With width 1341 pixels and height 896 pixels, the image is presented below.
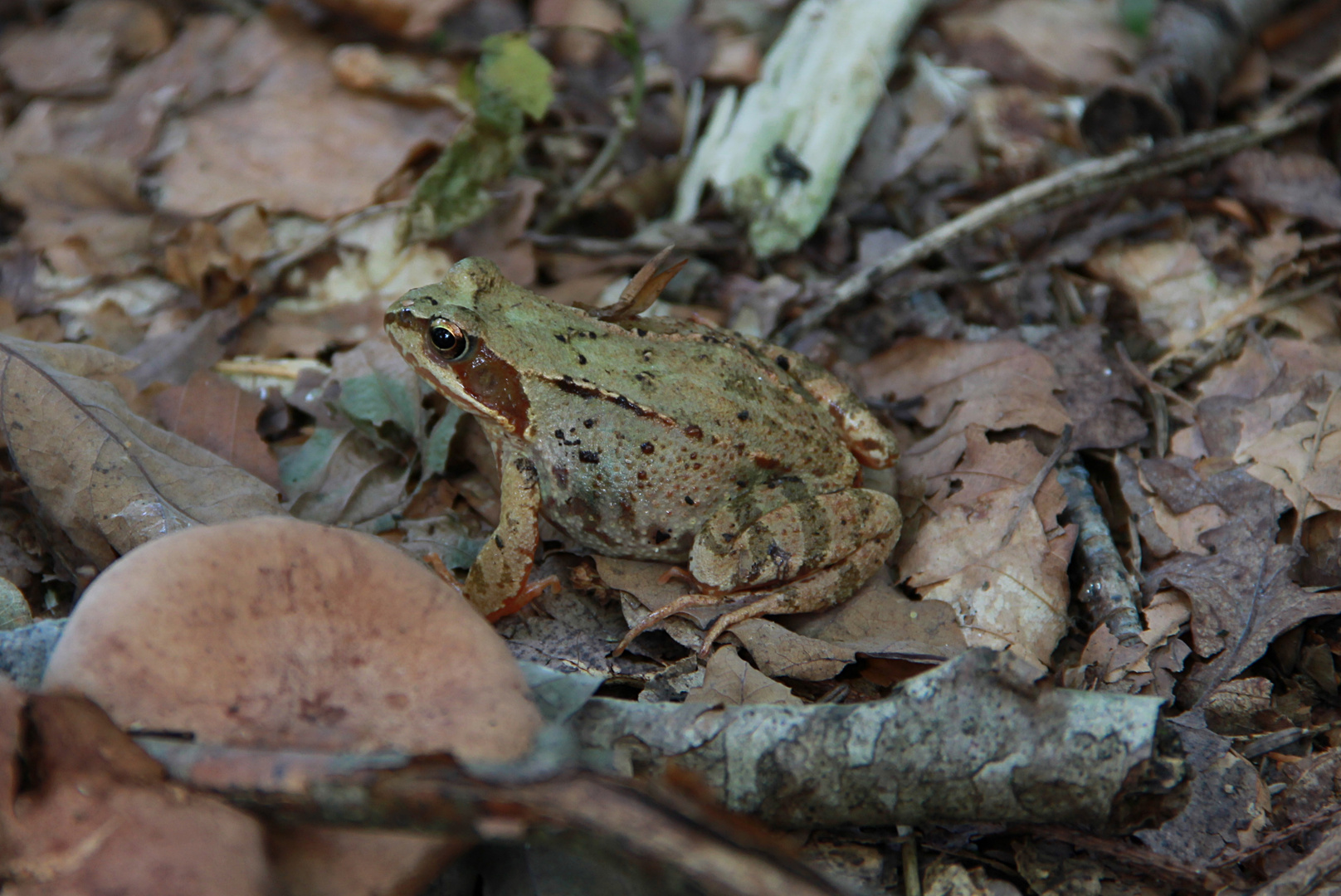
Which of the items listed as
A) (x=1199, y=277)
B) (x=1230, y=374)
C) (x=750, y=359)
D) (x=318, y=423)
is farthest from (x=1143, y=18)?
(x=318, y=423)

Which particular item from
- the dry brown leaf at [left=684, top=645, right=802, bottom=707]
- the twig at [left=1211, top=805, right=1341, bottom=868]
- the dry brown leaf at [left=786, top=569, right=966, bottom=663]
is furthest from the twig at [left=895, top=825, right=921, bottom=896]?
the twig at [left=1211, top=805, right=1341, bottom=868]

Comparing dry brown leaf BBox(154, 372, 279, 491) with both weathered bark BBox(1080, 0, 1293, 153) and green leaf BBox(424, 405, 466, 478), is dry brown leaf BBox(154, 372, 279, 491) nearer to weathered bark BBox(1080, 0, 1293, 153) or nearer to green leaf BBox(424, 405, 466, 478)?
green leaf BBox(424, 405, 466, 478)

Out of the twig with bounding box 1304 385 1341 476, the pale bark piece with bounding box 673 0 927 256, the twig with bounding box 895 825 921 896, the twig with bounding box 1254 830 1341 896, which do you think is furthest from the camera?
the pale bark piece with bounding box 673 0 927 256

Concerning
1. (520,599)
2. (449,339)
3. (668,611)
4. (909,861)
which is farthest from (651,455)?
(909,861)

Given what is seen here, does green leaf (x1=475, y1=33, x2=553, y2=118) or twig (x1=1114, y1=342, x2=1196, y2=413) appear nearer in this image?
twig (x1=1114, y1=342, x2=1196, y2=413)

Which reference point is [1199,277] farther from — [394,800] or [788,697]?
[394,800]

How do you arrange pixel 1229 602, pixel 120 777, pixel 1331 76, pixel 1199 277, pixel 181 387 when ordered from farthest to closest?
pixel 1331 76 → pixel 1199 277 → pixel 181 387 → pixel 1229 602 → pixel 120 777
